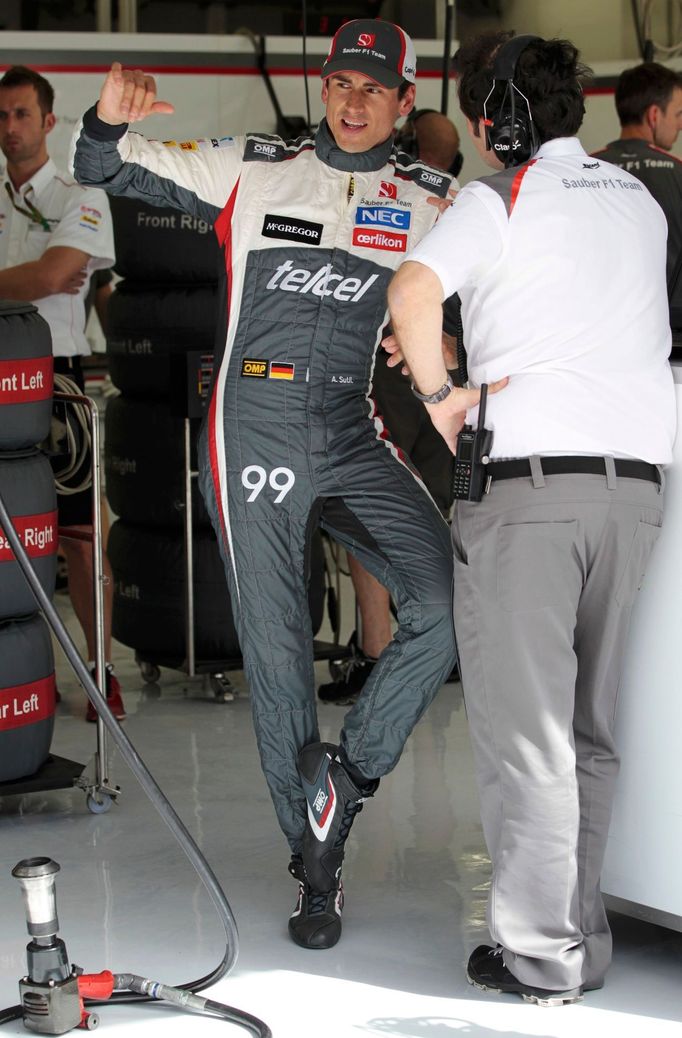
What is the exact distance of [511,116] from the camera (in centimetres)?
240

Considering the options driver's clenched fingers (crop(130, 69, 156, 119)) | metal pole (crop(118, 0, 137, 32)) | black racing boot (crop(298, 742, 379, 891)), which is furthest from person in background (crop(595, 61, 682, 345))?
metal pole (crop(118, 0, 137, 32))

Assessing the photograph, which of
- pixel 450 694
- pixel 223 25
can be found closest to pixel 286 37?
pixel 223 25

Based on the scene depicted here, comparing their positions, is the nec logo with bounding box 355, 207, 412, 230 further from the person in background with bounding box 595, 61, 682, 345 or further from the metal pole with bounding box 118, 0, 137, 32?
the metal pole with bounding box 118, 0, 137, 32

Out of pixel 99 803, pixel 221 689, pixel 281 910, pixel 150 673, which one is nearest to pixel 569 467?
pixel 281 910

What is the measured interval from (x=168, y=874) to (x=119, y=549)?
5.75 ft

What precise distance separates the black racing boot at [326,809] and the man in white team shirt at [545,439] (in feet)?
1.25

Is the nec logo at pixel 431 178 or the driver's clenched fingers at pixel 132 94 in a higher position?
the driver's clenched fingers at pixel 132 94

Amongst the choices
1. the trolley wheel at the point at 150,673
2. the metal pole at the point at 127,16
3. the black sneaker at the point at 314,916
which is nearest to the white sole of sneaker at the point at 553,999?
the black sneaker at the point at 314,916

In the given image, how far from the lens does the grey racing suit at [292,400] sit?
2838 millimetres

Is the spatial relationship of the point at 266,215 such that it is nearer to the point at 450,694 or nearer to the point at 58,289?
the point at 58,289

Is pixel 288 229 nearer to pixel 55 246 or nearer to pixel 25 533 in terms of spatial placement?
pixel 25 533

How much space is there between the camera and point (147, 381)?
4.63 m

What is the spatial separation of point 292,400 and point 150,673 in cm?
212

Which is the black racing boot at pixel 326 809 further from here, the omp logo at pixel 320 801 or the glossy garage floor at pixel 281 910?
the glossy garage floor at pixel 281 910
